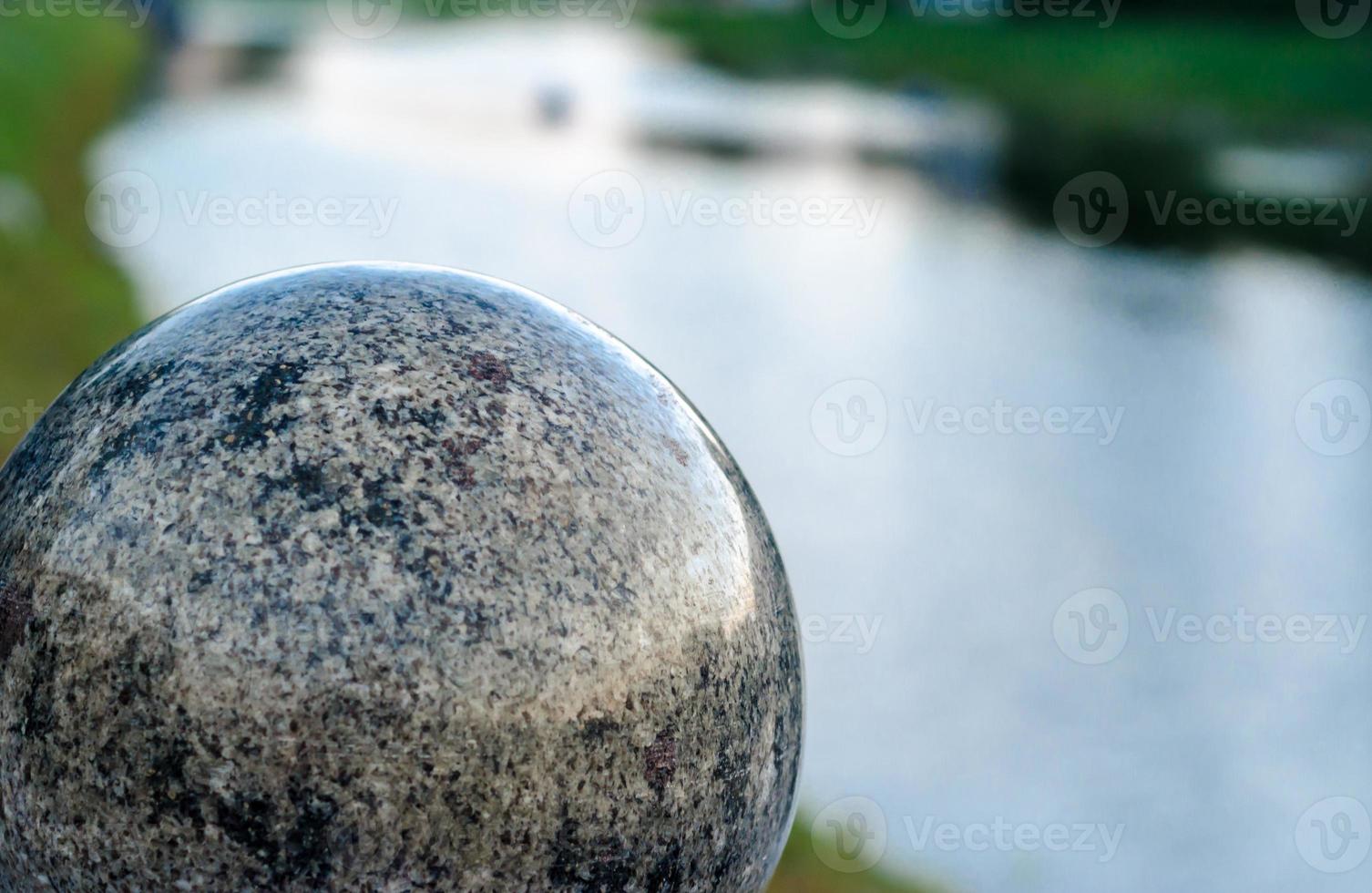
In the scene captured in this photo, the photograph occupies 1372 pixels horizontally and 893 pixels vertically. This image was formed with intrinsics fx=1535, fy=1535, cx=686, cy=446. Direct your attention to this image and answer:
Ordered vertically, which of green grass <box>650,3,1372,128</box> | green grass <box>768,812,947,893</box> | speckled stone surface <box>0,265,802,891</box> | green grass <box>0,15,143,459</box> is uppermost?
green grass <box>650,3,1372,128</box>

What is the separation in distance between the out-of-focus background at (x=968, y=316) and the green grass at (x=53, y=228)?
80mm

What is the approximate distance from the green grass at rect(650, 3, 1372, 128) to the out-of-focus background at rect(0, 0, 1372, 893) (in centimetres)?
14

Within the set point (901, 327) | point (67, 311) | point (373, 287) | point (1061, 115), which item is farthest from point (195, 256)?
point (1061, 115)

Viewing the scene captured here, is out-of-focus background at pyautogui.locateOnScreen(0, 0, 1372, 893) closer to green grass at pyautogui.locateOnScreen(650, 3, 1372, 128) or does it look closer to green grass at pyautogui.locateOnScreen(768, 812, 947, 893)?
green grass at pyautogui.locateOnScreen(768, 812, 947, 893)

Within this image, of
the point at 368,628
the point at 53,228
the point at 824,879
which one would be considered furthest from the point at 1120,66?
the point at 368,628

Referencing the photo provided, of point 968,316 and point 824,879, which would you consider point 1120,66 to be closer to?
point 968,316

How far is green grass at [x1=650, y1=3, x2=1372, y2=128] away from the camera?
32.0 m

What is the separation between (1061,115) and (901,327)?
16.9 metres

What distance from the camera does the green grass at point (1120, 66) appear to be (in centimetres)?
3198

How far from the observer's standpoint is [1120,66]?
36.2 meters

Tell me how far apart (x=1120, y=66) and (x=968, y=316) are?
20.7m

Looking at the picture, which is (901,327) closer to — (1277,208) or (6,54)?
(1277,208)

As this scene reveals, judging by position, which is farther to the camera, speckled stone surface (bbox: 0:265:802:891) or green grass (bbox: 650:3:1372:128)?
green grass (bbox: 650:3:1372:128)

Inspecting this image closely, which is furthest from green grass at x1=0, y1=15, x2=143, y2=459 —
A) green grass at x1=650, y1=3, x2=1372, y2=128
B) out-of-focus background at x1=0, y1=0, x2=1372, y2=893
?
green grass at x1=650, y1=3, x2=1372, y2=128
